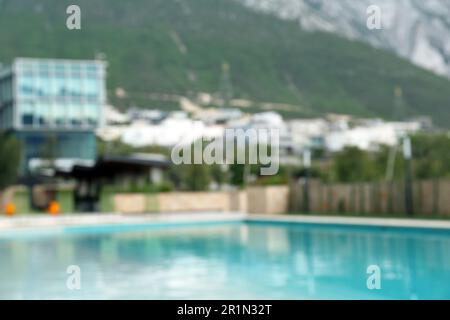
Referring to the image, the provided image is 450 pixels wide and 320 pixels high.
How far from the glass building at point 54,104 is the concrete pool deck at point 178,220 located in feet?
82.3

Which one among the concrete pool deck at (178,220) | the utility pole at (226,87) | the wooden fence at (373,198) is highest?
the utility pole at (226,87)

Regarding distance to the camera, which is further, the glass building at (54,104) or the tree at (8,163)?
the glass building at (54,104)

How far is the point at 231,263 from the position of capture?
1340cm

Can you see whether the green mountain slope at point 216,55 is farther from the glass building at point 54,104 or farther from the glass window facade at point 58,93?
the glass window facade at point 58,93

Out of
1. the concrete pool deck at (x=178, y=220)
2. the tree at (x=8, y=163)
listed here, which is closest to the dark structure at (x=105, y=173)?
the concrete pool deck at (x=178, y=220)

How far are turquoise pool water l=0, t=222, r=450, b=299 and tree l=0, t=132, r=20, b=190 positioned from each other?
11.9 metres

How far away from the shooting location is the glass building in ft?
162

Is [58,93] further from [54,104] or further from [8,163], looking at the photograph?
[8,163]

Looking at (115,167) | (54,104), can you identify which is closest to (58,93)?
(54,104)

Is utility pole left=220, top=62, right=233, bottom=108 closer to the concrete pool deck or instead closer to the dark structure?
the dark structure

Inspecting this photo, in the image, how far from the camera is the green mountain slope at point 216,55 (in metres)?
87.4

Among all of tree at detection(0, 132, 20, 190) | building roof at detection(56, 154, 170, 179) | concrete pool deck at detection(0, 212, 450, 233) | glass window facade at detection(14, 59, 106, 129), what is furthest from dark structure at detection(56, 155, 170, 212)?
glass window facade at detection(14, 59, 106, 129)
